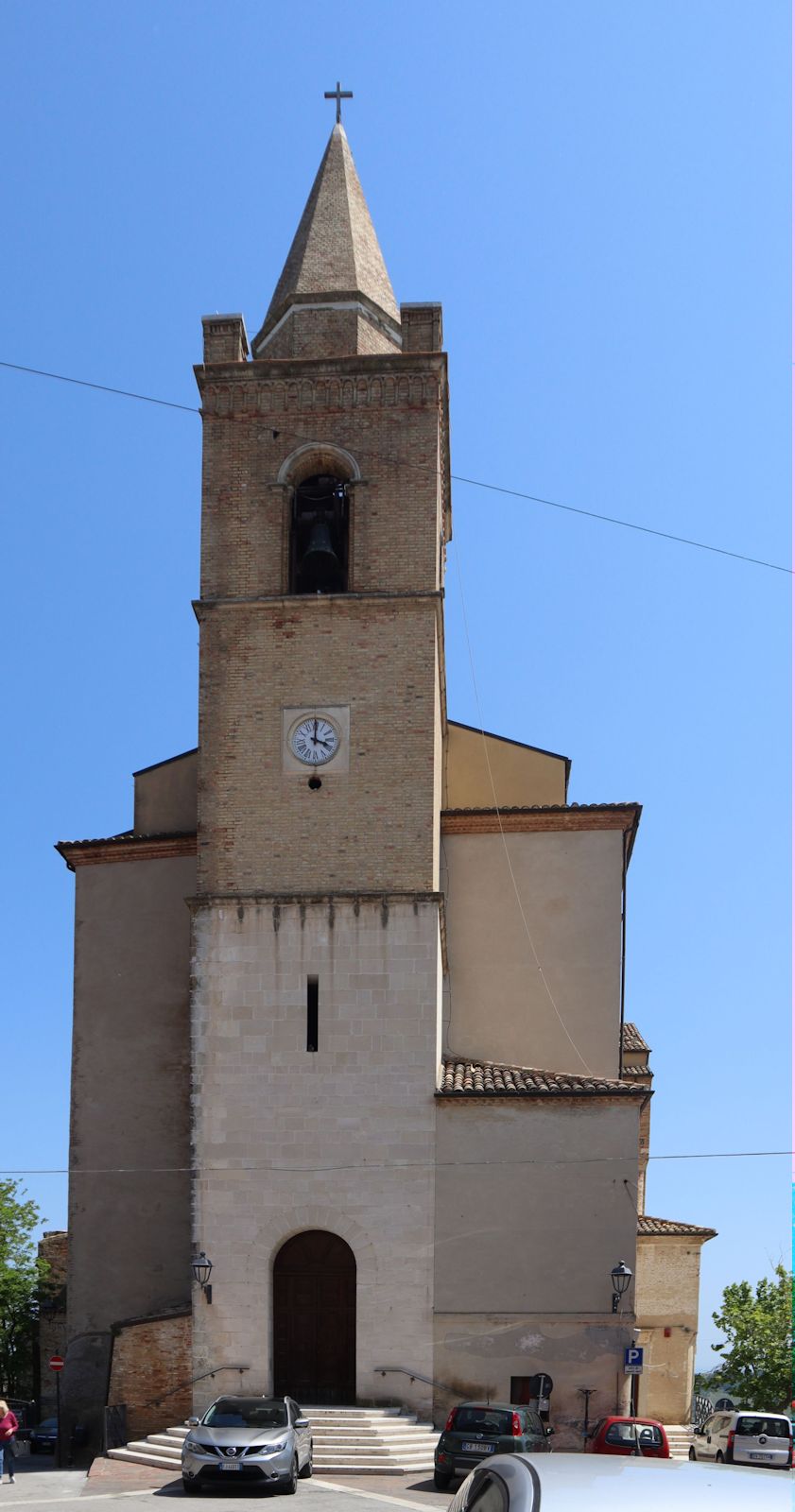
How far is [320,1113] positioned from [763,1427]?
809 centimetres

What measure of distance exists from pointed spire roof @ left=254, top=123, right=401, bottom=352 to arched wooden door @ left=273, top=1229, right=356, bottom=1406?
16024mm

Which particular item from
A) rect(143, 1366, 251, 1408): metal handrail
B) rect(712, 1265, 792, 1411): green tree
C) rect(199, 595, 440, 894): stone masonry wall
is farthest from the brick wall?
rect(712, 1265, 792, 1411): green tree

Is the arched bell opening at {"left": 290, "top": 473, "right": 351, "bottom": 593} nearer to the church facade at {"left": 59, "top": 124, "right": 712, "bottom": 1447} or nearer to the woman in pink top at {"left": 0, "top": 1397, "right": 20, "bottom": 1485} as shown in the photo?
the church facade at {"left": 59, "top": 124, "right": 712, "bottom": 1447}

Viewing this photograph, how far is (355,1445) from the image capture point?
74.8 ft

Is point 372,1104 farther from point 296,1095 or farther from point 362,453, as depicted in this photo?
point 362,453

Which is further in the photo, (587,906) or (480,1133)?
(587,906)

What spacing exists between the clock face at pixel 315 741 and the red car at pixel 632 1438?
35.6ft

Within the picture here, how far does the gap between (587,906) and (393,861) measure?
4754mm

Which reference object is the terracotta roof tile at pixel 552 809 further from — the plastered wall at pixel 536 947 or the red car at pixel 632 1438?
the red car at pixel 632 1438

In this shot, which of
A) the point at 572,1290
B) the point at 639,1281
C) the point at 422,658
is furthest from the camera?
the point at 639,1281

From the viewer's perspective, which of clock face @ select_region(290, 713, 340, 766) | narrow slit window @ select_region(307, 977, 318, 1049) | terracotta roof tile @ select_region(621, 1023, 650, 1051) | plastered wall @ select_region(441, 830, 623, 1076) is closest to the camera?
narrow slit window @ select_region(307, 977, 318, 1049)

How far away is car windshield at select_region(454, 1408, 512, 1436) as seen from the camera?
19.7m

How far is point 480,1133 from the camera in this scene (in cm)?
2512

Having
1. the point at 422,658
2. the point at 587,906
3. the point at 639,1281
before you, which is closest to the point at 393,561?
the point at 422,658
